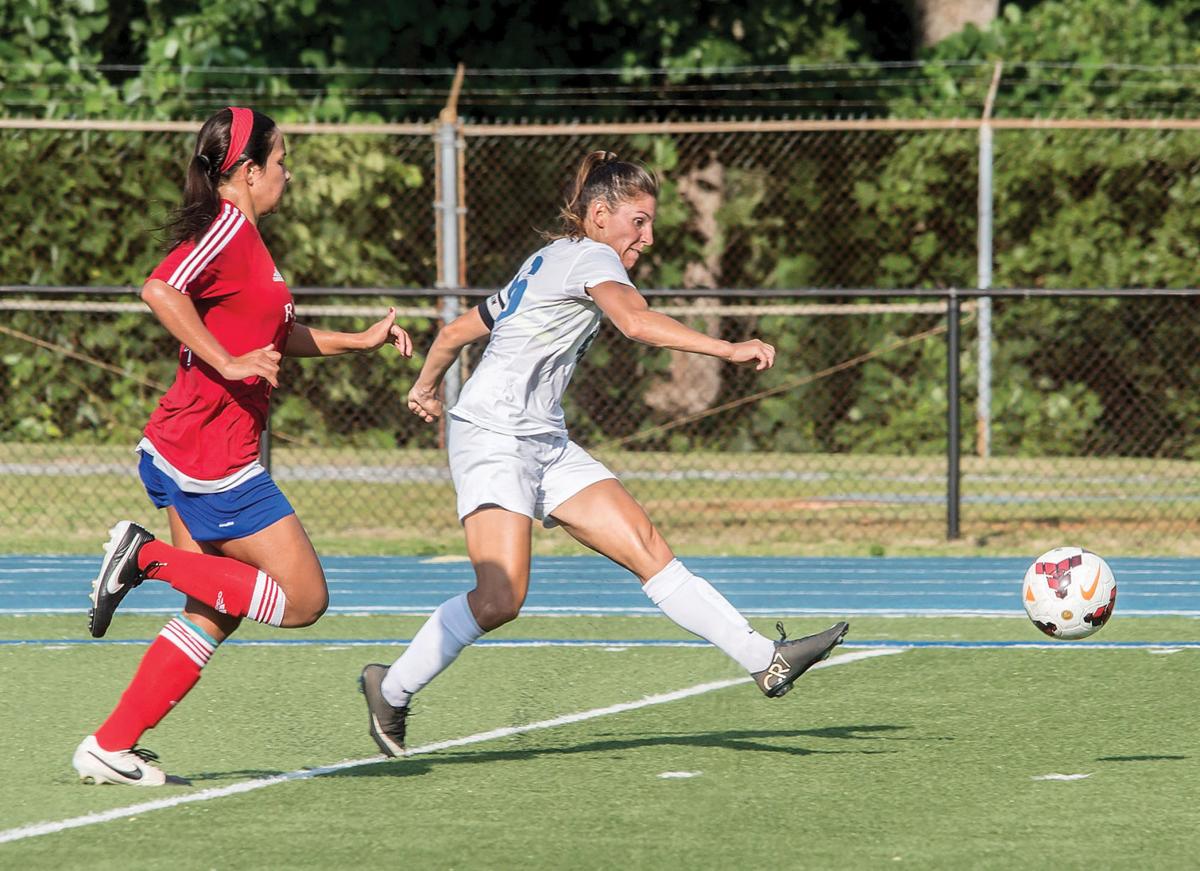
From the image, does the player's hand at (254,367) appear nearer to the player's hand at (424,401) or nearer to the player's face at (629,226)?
the player's hand at (424,401)

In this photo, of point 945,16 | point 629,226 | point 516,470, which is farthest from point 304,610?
point 945,16

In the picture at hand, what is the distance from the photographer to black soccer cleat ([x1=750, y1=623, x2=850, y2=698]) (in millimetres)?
6562

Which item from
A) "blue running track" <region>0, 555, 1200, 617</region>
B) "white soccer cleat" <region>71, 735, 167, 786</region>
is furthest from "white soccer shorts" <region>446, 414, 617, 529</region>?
"blue running track" <region>0, 555, 1200, 617</region>

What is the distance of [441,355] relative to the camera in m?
7.01

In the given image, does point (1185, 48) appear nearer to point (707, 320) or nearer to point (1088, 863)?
point (707, 320)

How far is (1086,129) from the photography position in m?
16.7

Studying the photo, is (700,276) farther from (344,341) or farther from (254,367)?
(254,367)

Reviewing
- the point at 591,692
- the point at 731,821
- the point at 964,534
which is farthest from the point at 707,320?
the point at 731,821

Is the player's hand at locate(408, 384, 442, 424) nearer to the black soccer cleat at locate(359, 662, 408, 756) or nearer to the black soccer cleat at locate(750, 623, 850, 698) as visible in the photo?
the black soccer cleat at locate(359, 662, 408, 756)

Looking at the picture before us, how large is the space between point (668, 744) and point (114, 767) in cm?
189

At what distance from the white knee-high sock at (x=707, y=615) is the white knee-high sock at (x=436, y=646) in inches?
23.8

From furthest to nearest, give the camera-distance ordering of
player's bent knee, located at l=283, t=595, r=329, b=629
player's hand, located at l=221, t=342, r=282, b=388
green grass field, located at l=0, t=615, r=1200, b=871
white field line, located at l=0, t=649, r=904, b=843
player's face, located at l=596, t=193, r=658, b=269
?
player's face, located at l=596, t=193, r=658, b=269, player's bent knee, located at l=283, t=595, r=329, b=629, player's hand, located at l=221, t=342, r=282, b=388, white field line, located at l=0, t=649, r=904, b=843, green grass field, located at l=0, t=615, r=1200, b=871

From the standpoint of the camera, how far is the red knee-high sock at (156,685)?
20.2 ft

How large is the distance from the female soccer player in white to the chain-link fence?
7.87m
